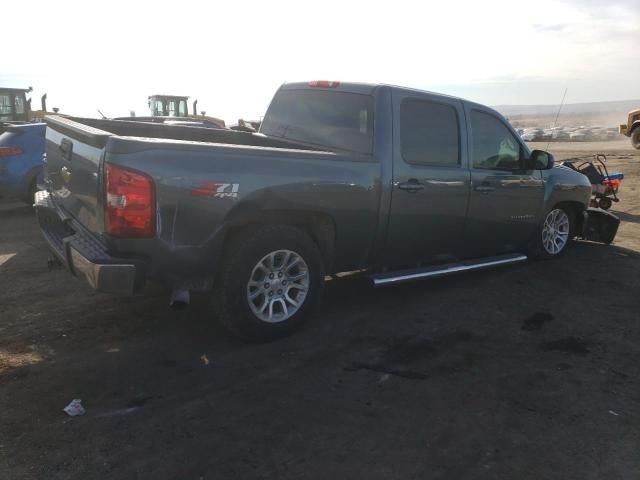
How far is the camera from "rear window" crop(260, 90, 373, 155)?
15.2 ft

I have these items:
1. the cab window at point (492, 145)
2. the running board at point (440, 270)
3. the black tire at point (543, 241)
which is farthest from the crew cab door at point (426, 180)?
the black tire at point (543, 241)

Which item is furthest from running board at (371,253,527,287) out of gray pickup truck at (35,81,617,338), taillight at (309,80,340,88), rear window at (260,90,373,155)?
taillight at (309,80,340,88)

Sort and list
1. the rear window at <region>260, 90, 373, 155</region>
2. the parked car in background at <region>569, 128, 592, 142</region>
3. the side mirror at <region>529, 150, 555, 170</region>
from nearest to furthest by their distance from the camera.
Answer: the rear window at <region>260, 90, 373, 155</region>, the side mirror at <region>529, 150, 555, 170</region>, the parked car in background at <region>569, 128, 592, 142</region>

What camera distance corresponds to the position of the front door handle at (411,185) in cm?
463

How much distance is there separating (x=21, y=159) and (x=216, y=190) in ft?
20.9

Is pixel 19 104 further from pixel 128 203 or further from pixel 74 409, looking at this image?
pixel 74 409

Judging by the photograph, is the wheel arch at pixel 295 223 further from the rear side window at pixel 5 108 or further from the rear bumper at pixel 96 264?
the rear side window at pixel 5 108

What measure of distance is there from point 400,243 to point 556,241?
10.2 ft

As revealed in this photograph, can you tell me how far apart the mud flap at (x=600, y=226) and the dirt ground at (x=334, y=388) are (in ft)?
7.49

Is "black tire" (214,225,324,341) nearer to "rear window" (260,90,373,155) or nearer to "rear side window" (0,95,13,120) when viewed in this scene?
"rear window" (260,90,373,155)

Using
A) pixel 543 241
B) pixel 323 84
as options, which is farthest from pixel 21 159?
pixel 543 241

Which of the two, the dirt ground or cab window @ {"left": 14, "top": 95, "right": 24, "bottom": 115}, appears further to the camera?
cab window @ {"left": 14, "top": 95, "right": 24, "bottom": 115}

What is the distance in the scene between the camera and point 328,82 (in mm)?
5074

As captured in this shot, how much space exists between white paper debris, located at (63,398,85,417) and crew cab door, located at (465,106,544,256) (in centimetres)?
369
